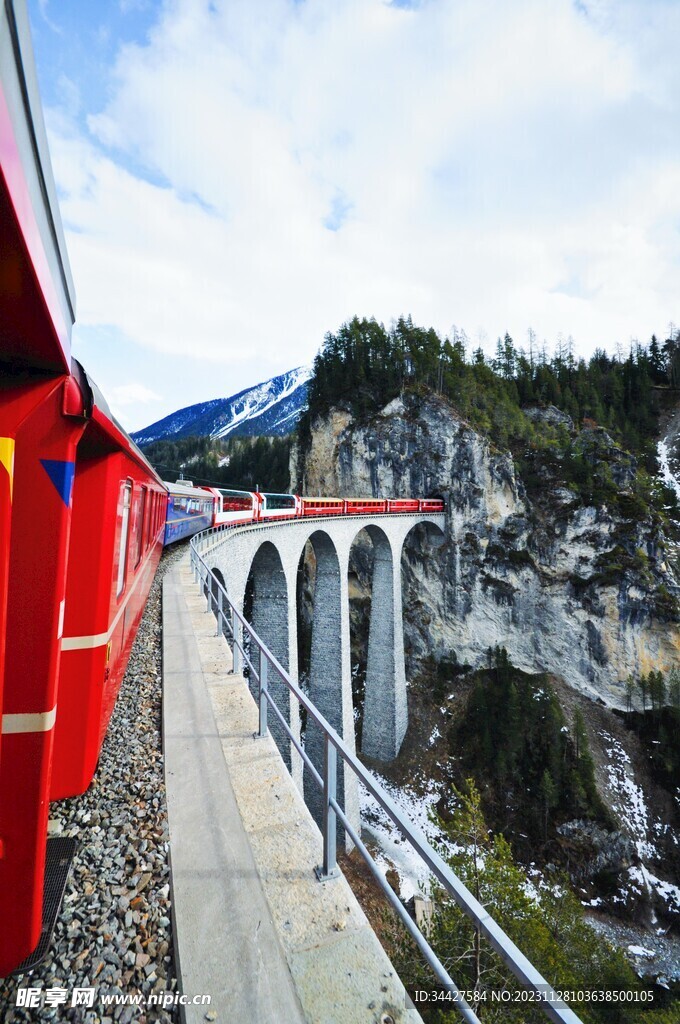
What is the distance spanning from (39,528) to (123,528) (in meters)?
2.03

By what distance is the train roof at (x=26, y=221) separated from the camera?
2.81 feet

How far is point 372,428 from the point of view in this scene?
34.2 metres

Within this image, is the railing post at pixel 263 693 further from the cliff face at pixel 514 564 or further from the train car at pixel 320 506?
the cliff face at pixel 514 564

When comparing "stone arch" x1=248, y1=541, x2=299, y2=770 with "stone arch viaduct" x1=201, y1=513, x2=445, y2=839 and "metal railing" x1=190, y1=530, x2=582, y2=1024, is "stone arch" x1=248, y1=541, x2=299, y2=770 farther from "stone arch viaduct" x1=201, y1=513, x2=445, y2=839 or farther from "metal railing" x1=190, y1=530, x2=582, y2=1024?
"metal railing" x1=190, y1=530, x2=582, y2=1024

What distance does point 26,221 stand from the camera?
3.23 feet

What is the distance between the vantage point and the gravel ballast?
1998mm

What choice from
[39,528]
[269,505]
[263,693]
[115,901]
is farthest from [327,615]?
[39,528]

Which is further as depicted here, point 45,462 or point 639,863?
point 639,863

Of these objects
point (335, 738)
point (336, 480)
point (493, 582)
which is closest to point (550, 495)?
point (493, 582)

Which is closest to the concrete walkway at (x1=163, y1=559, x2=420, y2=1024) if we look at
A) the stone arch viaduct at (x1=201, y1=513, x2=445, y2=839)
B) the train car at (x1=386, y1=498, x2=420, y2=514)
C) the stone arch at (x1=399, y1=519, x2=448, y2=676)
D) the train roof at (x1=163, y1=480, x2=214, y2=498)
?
the stone arch viaduct at (x1=201, y1=513, x2=445, y2=839)

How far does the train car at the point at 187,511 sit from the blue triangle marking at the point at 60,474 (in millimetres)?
11792

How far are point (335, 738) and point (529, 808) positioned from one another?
99.1ft

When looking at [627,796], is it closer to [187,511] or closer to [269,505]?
[269,505]

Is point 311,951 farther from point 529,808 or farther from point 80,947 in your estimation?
point 529,808
